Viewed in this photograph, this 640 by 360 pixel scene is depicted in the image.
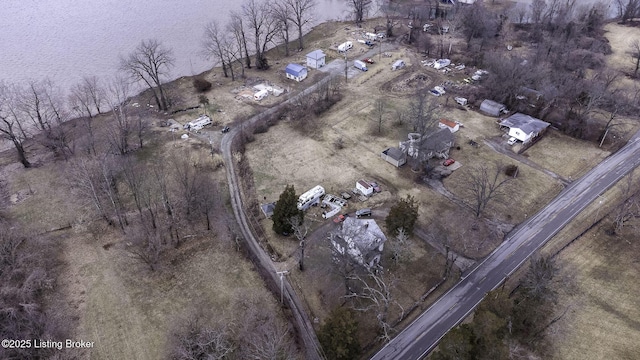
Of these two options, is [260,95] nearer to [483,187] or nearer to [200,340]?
[483,187]

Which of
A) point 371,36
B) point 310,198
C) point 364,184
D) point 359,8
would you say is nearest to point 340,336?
point 310,198

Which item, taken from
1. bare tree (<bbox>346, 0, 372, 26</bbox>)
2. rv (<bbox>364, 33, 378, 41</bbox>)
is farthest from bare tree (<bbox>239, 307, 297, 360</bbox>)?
bare tree (<bbox>346, 0, 372, 26</bbox>)

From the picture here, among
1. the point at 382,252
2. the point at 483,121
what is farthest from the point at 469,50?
the point at 382,252

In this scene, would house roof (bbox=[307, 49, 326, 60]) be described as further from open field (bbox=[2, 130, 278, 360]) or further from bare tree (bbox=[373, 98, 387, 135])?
open field (bbox=[2, 130, 278, 360])

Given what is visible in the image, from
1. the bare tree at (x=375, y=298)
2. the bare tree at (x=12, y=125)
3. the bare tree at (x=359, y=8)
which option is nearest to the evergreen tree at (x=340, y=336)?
the bare tree at (x=375, y=298)

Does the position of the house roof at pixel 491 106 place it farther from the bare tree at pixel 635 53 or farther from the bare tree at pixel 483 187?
the bare tree at pixel 635 53

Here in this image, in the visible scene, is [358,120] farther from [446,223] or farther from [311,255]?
[311,255]

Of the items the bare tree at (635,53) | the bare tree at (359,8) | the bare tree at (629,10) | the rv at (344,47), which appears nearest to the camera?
the bare tree at (635,53)
